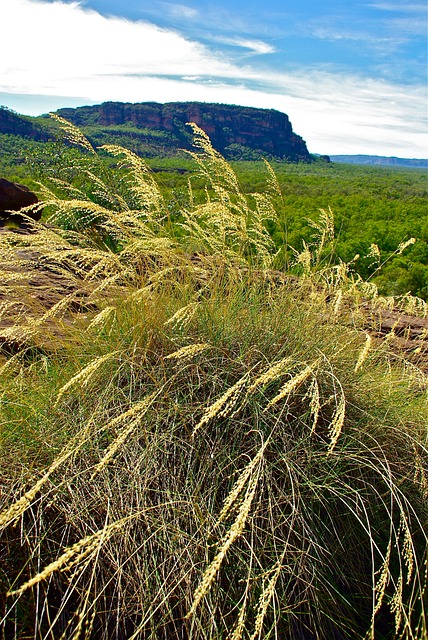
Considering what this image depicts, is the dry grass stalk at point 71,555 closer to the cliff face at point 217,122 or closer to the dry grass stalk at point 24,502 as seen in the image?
the dry grass stalk at point 24,502

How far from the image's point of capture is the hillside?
96812 mm

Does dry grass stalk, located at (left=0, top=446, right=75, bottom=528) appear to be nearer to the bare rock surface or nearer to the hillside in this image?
the bare rock surface

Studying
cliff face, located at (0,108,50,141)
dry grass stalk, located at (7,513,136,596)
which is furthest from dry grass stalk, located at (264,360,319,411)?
cliff face, located at (0,108,50,141)

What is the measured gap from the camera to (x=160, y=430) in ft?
6.62

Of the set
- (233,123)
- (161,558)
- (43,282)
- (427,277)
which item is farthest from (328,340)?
(233,123)

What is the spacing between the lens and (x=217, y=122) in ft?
396

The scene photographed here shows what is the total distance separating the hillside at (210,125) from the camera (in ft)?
318

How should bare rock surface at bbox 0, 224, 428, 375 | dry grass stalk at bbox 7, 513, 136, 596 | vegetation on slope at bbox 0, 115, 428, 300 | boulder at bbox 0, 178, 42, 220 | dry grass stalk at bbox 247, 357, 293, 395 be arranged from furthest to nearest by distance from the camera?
boulder at bbox 0, 178, 42, 220
vegetation on slope at bbox 0, 115, 428, 300
bare rock surface at bbox 0, 224, 428, 375
dry grass stalk at bbox 247, 357, 293, 395
dry grass stalk at bbox 7, 513, 136, 596

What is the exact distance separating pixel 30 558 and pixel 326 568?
106cm

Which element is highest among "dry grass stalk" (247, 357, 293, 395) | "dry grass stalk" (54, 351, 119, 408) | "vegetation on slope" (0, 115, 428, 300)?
"dry grass stalk" (247, 357, 293, 395)

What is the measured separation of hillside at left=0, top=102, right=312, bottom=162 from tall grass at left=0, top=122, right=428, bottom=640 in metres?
85.7

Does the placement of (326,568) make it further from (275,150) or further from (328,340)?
(275,150)

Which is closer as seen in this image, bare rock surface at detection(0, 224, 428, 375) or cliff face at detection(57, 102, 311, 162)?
bare rock surface at detection(0, 224, 428, 375)

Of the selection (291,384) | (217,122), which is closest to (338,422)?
(291,384)
